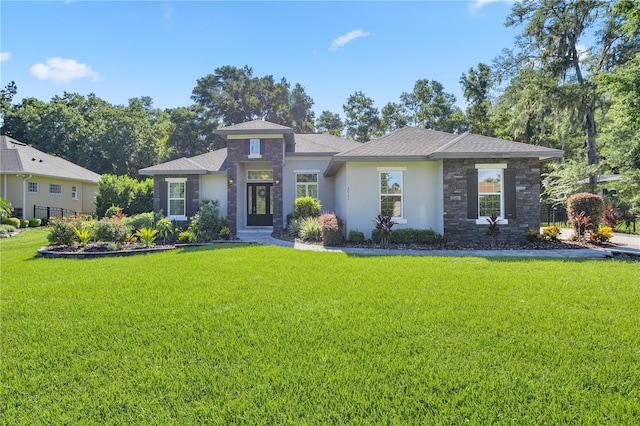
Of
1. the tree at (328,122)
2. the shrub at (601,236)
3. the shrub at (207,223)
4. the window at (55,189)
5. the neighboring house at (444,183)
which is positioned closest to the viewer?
the shrub at (601,236)

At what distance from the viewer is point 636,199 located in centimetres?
1230

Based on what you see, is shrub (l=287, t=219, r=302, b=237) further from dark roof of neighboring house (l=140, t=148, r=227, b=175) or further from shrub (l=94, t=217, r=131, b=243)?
shrub (l=94, t=217, r=131, b=243)

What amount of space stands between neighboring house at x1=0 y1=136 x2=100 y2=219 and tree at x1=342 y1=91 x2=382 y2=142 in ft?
83.5

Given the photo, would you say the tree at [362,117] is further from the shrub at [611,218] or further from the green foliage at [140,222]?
the green foliage at [140,222]

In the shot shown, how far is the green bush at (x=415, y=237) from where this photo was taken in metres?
11.3

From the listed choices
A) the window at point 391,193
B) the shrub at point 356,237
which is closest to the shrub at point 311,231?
the shrub at point 356,237

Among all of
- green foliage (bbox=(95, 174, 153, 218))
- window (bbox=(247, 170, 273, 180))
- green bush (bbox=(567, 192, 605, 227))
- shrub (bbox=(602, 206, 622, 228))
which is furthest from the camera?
green foliage (bbox=(95, 174, 153, 218))

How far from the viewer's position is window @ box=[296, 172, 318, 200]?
16.9 m

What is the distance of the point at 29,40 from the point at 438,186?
1328 centimetres

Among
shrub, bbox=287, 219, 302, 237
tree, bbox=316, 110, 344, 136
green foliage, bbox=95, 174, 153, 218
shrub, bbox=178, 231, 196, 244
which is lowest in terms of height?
shrub, bbox=178, 231, 196, 244

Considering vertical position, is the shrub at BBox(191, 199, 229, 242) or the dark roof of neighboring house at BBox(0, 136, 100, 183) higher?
the dark roof of neighboring house at BBox(0, 136, 100, 183)

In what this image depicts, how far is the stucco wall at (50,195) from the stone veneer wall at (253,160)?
41.4ft

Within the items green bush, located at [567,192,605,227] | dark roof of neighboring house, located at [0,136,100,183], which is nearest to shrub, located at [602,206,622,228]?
green bush, located at [567,192,605,227]

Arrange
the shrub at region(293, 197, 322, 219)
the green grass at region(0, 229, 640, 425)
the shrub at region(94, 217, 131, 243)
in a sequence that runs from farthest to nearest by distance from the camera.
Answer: the shrub at region(293, 197, 322, 219) → the shrub at region(94, 217, 131, 243) → the green grass at region(0, 229, 640, 425)
